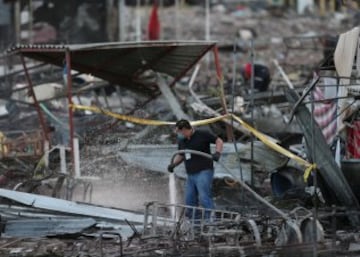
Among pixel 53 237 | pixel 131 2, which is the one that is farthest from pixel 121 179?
pixel 131 2

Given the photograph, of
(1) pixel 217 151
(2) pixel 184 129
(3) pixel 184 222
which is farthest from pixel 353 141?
(3) pixel 184 222

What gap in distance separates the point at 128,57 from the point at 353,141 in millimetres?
4772

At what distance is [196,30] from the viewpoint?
4100 cm

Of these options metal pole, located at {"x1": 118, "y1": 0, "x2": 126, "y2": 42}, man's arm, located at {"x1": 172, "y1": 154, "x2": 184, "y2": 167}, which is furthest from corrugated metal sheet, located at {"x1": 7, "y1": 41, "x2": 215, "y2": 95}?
metal pole, located at {"x1": 118, "y1": 0, "x2": 126, "y2": 42}

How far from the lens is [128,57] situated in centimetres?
1639

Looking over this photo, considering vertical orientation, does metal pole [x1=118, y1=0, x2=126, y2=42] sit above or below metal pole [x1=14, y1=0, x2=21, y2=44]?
above

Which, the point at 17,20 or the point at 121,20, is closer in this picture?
the point at 17,20

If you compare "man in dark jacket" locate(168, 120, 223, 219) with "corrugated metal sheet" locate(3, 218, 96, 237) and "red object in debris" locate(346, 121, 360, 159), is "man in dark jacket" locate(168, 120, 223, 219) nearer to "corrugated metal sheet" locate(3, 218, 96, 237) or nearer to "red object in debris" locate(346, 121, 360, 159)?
"corrugated metal sheet" locate(3, 218, 96, 237)

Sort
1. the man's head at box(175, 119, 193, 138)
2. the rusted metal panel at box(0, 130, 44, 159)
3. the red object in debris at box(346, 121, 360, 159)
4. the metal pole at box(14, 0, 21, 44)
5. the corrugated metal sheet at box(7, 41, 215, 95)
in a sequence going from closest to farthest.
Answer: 1. the man's head at box(175, 119, 193, 138)
2. the red object in debris at box(346, 121, 360, 159)
3. the corrugated metal sheet at box(7, 41, 215, 95)
4. the rusted metal panel at box(0, 130, 44, 159)
5. the metal pole at box(14, 0, 21, 44)

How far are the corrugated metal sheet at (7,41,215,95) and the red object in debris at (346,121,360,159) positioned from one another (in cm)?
362

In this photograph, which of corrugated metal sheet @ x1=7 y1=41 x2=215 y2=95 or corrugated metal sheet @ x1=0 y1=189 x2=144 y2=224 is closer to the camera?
corrugated metal sheet @ x1=0 y1=189 x2=144 y2=224

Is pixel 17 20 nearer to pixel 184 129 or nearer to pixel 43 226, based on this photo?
pixel 184 129

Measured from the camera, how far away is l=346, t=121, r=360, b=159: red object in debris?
1332 centimetres

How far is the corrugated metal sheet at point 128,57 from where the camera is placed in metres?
15.3
